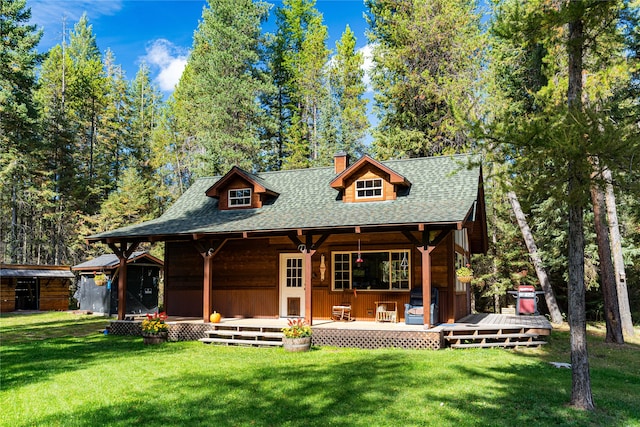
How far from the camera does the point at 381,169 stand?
51.1 ft

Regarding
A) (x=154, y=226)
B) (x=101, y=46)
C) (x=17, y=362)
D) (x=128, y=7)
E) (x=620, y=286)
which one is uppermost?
(x=101, y=46)

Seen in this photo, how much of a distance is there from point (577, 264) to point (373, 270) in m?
7.90

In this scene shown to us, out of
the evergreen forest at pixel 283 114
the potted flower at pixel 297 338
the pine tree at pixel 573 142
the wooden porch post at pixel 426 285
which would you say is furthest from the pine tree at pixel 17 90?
the pine tree at pixel 573 142

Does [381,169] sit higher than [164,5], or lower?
lower

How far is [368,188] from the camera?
629 inches

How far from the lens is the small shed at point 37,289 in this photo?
2628cm

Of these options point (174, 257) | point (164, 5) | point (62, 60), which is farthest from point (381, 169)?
point (62, 60)

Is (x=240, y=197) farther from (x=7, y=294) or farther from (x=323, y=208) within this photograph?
(x=7, y=294)

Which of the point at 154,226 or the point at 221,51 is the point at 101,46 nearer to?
the point at 221,51

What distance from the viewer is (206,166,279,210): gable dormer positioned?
17.5 metres

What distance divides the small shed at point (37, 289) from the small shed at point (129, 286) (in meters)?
2.75

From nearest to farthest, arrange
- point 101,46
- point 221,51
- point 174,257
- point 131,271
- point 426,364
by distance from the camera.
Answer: point 426,364
point 174,257
point 131,271
point 221,51
point 101,46

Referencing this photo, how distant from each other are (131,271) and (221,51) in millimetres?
A: 17228

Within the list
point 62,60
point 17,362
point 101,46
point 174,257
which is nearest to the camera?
point 17,362
